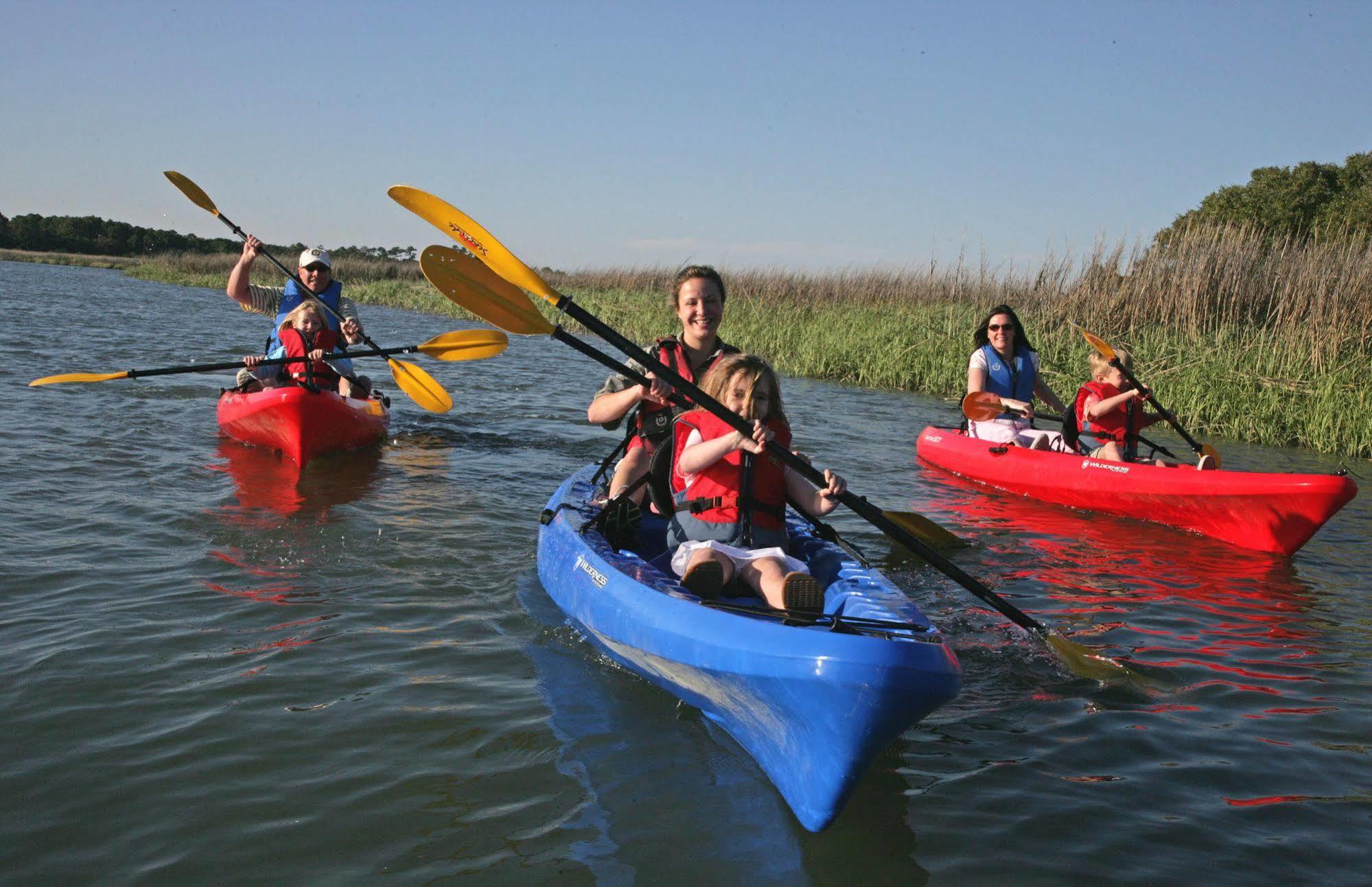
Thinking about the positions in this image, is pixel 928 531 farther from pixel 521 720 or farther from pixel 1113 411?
pixel 521 720

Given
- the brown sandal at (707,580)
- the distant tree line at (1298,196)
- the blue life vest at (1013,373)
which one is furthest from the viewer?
the distant tree line at (1298,196)

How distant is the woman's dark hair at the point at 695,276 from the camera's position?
4375mm

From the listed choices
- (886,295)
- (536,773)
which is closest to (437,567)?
(536,773)

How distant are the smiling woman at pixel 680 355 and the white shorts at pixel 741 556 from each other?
811mm

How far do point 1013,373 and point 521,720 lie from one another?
5.59m

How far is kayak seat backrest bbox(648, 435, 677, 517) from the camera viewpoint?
4238 millimetres

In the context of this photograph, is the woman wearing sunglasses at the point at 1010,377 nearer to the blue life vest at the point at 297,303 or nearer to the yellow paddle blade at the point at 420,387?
the yellow paddle blade at the point at 420,387

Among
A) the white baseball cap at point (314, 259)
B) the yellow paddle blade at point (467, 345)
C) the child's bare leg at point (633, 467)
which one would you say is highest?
the white baseball cap at point (314, 259)

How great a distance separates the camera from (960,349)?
13.5m

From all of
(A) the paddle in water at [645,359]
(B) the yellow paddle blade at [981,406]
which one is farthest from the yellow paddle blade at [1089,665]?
(B) the yellow paddle blade at [981,406]

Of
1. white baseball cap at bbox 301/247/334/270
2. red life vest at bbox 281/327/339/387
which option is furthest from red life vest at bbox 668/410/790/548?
white baseball cap at bbox 301/247/334/270

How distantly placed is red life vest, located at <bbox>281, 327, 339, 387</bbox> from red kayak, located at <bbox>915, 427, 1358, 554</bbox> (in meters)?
4.82

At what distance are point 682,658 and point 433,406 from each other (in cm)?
421

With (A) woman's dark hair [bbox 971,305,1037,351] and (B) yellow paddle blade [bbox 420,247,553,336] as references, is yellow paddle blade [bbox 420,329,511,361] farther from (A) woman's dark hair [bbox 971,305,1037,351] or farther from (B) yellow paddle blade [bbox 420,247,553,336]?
(A) woman's dark hair [bbox 971,305,1037,351]
